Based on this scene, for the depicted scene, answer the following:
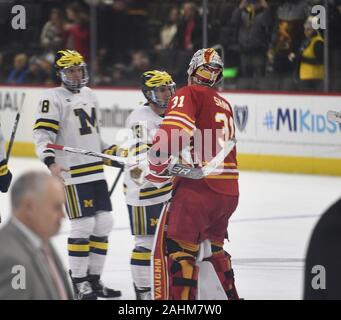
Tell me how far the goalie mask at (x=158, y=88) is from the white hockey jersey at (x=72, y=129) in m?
0.52

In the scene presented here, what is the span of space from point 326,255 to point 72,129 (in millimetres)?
3706

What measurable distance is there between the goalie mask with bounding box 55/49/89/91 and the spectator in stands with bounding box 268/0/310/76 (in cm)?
620

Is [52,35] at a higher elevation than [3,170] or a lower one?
higher

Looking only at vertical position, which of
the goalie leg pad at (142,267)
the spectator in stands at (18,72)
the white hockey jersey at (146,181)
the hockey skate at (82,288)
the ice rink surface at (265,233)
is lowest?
the ice rink surface at (265,233)

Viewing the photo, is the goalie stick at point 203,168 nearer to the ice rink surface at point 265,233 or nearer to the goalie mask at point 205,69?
the goalie mask at point 205,69

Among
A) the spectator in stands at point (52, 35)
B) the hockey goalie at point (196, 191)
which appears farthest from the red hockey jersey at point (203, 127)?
the spectator in stands at point (52, 35)

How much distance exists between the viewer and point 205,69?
536 cm

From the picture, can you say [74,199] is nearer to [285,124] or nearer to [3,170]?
[3,170]

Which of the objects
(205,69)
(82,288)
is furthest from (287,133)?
(205,69)

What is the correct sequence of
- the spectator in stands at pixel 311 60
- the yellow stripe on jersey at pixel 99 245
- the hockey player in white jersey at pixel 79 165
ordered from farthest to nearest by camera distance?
1. the spectator in stands at pixel 311 60
2. the yellow stripe on jersey at pixel 99 245
3. the hockey player in white jersey at pixel 79 165

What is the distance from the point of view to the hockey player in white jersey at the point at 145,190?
20.6 feet
